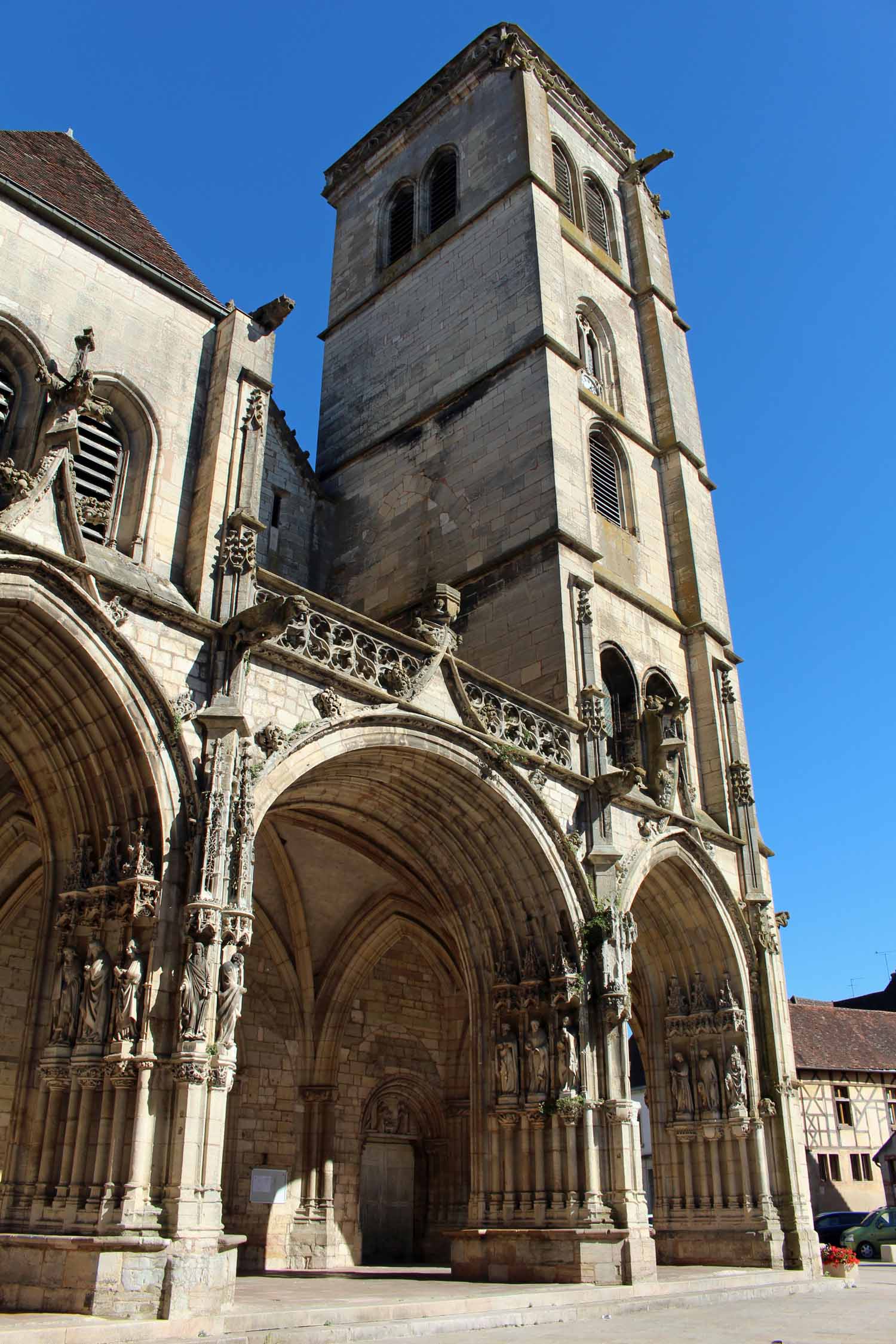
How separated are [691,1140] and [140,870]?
327 inches

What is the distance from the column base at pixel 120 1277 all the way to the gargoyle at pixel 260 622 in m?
4.34

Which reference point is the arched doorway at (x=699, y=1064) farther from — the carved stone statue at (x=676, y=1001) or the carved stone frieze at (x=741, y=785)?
the carved stone frieze at (x=741, y=785)

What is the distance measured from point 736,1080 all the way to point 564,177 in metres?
15.1

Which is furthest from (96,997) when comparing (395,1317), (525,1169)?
(525,1169)

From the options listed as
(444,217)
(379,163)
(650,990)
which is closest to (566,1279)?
(650,990)

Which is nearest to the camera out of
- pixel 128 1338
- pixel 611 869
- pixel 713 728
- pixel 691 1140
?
pixel 128 1338

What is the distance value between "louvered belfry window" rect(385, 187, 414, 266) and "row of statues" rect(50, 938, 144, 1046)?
49.7 ft

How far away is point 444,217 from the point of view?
1933cm

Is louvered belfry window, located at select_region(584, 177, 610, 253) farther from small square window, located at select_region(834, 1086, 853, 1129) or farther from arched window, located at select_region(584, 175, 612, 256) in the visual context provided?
small square window, located at select_region(834, 1086, 853, 1129)

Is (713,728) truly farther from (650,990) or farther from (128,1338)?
(128,1338)

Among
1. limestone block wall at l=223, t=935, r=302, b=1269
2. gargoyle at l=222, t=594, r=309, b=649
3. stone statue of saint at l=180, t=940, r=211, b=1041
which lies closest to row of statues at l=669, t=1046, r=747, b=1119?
limestone block wall at l=223, t=935, r=302, b=1269

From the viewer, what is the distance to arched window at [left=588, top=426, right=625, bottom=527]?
643 inches

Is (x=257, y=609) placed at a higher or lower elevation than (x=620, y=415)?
lower

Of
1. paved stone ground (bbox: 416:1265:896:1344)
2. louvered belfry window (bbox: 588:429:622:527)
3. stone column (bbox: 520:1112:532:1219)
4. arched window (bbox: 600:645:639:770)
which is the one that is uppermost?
louvered belfry window (bbox: 588:429:622:527)
